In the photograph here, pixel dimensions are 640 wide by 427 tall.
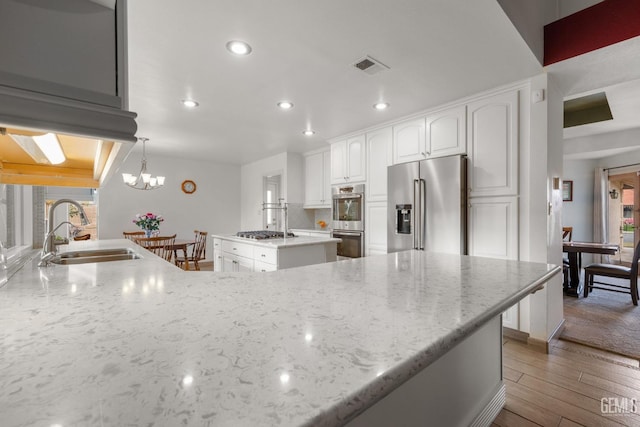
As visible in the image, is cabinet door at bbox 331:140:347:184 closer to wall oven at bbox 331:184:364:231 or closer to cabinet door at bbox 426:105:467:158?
wall oven at bbox 331:184:364:231

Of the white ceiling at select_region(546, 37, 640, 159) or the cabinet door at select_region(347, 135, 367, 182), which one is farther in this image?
the cabinet door at select_region(347, 135, 367, 182)

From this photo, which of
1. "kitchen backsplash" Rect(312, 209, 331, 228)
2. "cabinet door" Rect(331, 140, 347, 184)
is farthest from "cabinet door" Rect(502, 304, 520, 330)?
"kitchen backsplash" Rect(312, 209, 331, 228)

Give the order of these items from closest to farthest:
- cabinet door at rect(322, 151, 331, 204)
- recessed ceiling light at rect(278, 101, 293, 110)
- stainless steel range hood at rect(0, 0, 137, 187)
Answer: stainless steel range hood at rect(0, 0, 137, 187)
recessed ceiling light at rect(278, 101, 293, 110)
cabinet door at rect(322, 151, 331, 204)

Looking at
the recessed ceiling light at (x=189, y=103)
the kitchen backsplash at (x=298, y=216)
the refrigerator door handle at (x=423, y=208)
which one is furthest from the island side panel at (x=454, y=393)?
the kitchen backsplash at (x=298, y=216)

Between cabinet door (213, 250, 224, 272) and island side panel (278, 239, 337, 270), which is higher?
island side panel (278, 239, 337, 270)

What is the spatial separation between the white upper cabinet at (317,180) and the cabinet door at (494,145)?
96.9 inches

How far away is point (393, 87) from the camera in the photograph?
2531mm

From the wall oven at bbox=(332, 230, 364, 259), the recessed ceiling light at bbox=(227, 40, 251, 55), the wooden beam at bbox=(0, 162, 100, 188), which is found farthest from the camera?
the wall oven at bbox=(332, 230, 364, 259)

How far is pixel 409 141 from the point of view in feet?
10.6

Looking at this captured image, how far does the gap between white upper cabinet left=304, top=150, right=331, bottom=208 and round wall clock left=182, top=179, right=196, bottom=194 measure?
256cm

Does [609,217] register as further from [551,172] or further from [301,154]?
[301,154]

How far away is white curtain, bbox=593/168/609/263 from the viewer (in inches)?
207

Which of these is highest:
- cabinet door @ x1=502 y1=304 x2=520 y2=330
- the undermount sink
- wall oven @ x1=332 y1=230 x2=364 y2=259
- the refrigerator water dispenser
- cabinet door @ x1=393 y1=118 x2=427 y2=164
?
cabinet door @ x1=393 y1=118 x2=427 y2=164

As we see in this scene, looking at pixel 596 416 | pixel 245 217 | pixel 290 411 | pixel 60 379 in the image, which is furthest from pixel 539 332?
pixel 245 217
